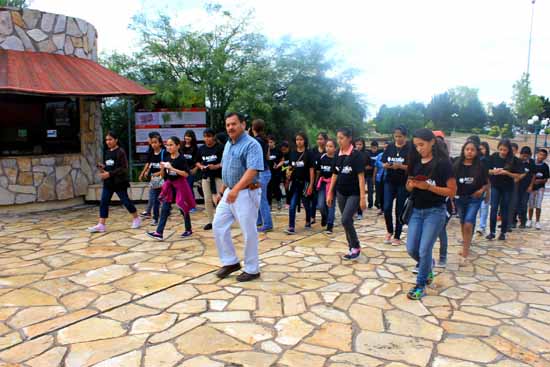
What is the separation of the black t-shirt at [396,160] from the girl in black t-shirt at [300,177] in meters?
1.23

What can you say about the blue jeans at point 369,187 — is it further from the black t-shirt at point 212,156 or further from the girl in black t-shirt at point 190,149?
the black t-shirt at point 212,156

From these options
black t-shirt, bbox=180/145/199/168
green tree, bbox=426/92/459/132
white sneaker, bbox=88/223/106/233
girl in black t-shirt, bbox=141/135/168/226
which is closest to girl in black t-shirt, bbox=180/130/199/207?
black t-shirt, bbox=180/145/199/168

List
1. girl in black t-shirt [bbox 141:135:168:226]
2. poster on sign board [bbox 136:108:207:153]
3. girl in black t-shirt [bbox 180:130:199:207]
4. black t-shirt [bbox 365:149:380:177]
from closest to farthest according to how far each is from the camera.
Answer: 1. girl in black t-shirt [bbox 141:135:168:226]
2. girl in black t-shirt [bbox 180:130:199:207]
3. black t-shirt [bbox 365:149:380:177]
4. poster on sign board [bbox 136:108:207:153]

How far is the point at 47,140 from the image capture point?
371 inches

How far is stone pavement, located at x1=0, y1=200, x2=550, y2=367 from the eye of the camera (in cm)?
327

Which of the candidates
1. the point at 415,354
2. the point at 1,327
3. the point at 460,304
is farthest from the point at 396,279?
the point at 1,327

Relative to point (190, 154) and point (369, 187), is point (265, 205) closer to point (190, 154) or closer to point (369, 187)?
point (190, 154)

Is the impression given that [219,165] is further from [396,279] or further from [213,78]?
[213,78]

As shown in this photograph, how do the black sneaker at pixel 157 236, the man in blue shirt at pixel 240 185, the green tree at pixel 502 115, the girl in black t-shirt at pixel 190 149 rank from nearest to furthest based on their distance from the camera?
the man in blue shirt at pixel 240 185 < the black sneaker at pixel 157 236 < the girl in black t-shirt at pixel 190 149 < the green tree at pixel 502 115

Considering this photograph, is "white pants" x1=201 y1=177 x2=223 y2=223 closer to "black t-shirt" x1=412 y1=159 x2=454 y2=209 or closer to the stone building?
the stone building

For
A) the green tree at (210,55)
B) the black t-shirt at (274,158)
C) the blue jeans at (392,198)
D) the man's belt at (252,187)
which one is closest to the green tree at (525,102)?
the green tree at (210,55)

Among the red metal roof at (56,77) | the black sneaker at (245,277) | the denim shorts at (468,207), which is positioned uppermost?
the red metal roof at (56,77)

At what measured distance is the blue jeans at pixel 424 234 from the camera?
4164 mm

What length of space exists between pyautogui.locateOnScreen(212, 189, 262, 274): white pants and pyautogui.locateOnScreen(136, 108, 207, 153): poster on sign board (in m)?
6.75
